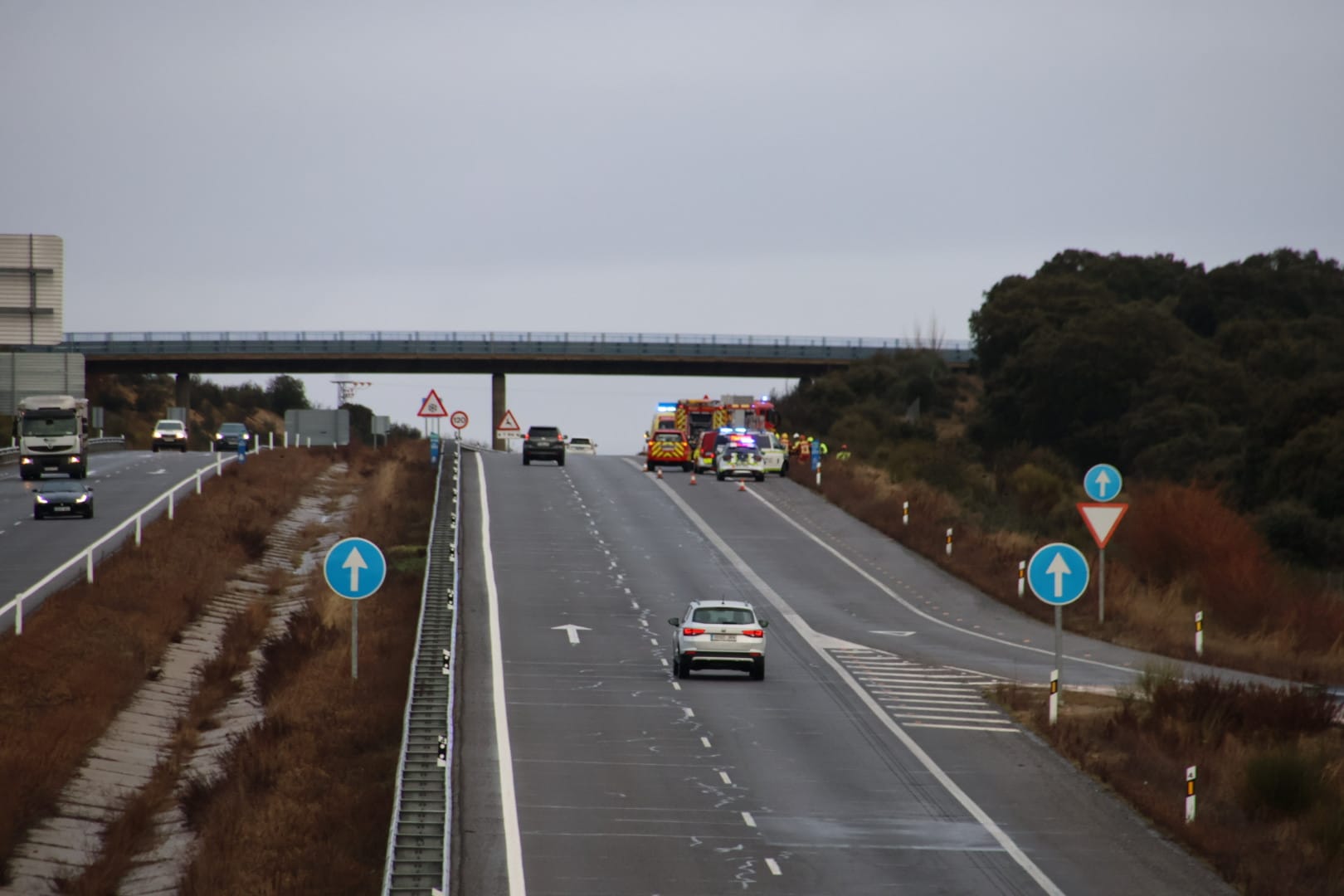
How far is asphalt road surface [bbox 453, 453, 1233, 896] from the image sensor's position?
18.2m

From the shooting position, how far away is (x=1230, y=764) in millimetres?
24484

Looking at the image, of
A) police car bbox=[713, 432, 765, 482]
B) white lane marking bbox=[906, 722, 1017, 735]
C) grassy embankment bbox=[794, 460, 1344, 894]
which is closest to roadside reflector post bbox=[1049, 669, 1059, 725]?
grassy embankment bbox=[794, 460, 1344, 894]

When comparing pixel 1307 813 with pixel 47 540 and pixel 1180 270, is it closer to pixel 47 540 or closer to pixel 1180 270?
pixel 47 540

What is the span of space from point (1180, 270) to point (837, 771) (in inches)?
4423

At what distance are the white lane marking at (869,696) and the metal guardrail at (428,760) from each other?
5.94m

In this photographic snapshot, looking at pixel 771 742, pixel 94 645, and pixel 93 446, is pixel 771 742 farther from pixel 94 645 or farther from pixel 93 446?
pixel 93 446

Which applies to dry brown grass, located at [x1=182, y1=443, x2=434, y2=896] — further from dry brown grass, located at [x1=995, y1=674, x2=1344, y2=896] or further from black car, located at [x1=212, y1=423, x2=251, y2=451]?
black car, located at [x1=212, y1=423, x2=251, y2=451]

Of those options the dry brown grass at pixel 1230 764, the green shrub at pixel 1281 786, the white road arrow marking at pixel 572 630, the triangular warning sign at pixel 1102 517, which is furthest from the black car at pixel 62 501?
the green shrub at pixel 1281 786

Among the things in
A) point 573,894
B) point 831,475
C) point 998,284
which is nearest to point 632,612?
point 573,894

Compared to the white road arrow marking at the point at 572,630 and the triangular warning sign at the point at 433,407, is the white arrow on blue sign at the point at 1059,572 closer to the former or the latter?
the white road arrow marking at the point at 572,630

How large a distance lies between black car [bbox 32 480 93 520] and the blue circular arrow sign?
1173 inches

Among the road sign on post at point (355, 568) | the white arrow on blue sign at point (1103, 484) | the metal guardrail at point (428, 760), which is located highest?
the white arrow on blue sign at point (1103, 484)

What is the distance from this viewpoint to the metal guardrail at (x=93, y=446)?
81.9m

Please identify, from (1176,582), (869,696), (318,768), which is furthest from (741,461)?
(318,768)
